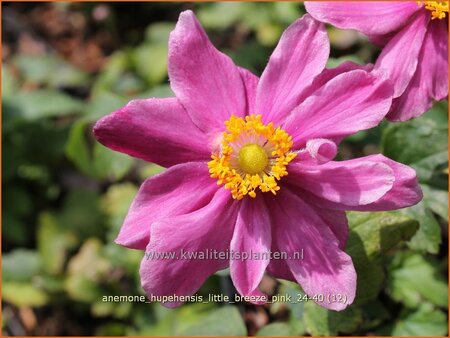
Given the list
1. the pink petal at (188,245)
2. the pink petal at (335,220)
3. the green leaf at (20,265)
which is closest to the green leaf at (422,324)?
the pink petal at (335,220)

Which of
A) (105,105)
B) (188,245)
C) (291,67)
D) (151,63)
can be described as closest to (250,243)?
(188,245)

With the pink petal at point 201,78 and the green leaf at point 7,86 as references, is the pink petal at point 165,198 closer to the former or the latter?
the pink petal at point 201,78

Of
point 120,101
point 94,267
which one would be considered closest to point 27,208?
point 94,267

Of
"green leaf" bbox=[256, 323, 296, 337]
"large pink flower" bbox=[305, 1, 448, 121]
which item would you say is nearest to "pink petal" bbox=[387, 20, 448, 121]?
"large pink flower" bbox=[305, 1, 448, 121]

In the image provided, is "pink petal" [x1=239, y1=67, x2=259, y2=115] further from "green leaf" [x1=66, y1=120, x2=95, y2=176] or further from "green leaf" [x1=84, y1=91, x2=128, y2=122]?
"green leaf" [x1=66, y1=120, x2=95, y2=176]

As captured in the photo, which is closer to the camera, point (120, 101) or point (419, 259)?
point (419, 259)

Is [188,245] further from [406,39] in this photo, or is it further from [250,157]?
[406,39]

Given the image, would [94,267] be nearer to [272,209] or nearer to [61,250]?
[61,250]
